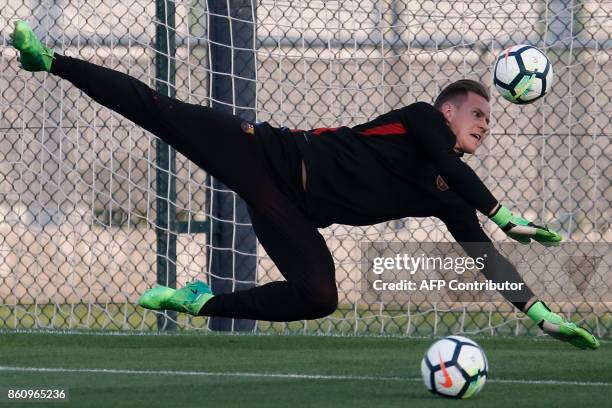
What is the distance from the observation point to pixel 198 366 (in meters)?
7.57

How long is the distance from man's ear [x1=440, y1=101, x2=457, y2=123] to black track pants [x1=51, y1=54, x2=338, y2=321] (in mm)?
864

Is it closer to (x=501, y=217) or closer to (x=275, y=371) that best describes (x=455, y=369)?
(x=501, y=217)

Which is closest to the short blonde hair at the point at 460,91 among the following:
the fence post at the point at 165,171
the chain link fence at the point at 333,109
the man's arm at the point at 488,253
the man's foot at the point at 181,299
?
the man's arm at the point at 488,253

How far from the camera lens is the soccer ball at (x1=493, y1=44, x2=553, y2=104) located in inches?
272

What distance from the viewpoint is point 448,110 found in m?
6.59

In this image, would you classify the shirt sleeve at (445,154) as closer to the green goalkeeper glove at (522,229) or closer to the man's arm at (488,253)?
the green goalkeeper glove at (522,229)

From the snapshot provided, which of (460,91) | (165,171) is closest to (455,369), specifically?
(460,91)

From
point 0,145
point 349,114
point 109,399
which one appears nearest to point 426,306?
point 349,114

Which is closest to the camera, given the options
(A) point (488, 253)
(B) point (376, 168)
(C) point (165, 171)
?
(B) point (376, 168)

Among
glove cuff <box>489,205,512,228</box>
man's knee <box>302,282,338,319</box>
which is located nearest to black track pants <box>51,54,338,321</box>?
man's knee <box>302,282,338,319</box>

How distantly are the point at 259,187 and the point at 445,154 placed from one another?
0.91 metres

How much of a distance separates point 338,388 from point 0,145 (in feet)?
18.0

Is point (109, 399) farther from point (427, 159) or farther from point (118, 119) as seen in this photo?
point (118, 119)

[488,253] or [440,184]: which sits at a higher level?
[440,184]
